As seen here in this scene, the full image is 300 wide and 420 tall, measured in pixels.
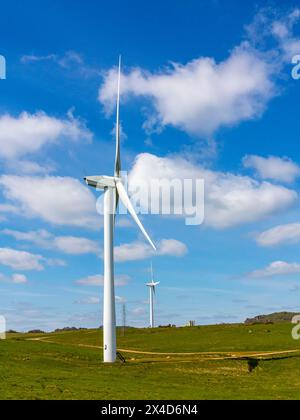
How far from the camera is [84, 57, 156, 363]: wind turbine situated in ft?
190

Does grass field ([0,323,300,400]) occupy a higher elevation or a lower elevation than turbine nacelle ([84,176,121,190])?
lower

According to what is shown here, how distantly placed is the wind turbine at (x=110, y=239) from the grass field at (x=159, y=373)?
9.13 ft

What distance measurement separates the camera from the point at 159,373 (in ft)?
165

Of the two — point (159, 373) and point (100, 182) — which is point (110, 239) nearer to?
point (100, 182)

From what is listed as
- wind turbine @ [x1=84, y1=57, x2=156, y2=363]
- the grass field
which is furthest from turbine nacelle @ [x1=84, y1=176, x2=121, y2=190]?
the grass field

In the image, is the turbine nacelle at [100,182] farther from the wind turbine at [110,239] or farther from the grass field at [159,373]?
the grass field at [159,373]

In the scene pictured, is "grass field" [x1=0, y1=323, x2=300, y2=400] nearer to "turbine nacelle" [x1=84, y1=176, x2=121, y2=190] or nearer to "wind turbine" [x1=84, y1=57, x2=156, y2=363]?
"wind turbine" [x1=84, y1=57, x2=156, y2=363]

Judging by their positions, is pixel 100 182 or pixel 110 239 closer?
pixel 110 239

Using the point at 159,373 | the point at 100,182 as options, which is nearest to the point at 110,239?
the point at 100,182

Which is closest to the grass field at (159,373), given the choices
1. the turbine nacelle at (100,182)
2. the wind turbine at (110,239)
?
the wind turbine at (110,239)

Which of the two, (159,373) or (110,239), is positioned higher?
(110,239)

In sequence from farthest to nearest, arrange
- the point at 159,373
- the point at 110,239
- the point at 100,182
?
the point at 100,182 → the point at 110,239 → the point at 159,373

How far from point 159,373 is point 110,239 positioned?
1571 centimetres

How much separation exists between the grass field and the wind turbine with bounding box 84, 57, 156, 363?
2782 millimetres
